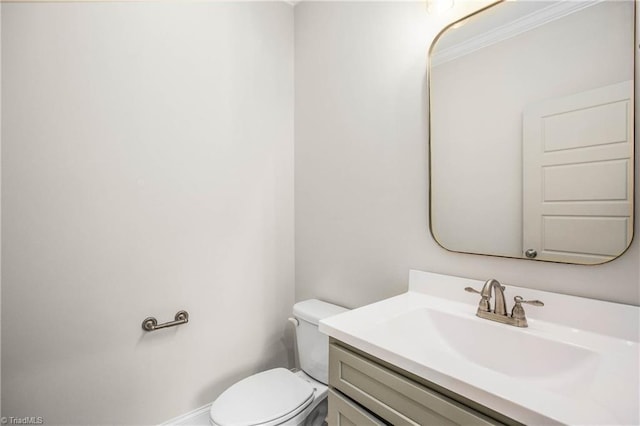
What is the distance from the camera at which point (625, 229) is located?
85 cm

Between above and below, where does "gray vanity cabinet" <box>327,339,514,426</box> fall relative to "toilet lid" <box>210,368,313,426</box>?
above

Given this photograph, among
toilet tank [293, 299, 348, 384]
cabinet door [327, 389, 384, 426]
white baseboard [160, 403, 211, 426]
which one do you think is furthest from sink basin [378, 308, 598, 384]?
white baseboard [160, 403, 211, 426]

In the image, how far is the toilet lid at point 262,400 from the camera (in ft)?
3.85

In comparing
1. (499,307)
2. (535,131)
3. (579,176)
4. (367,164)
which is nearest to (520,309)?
(499,307)

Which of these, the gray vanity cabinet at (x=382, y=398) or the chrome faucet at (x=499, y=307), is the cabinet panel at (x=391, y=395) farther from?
the chrome faucet at (x=499, y=307)

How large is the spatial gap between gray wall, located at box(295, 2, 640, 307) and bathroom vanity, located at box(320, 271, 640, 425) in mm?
103

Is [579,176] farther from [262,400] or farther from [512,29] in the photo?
[262,400]

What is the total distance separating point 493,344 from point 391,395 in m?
0.38

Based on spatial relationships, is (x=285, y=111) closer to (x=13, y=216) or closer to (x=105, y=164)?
(x=105, y=164)

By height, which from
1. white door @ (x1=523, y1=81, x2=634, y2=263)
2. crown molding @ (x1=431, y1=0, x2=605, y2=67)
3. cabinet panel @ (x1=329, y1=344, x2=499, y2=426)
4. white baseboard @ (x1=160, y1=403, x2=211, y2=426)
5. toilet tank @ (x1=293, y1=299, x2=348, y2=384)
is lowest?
white baseboard @ (x1=160, y1=403, x2=211, y2=426)

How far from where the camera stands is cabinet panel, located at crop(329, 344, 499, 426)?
683mm

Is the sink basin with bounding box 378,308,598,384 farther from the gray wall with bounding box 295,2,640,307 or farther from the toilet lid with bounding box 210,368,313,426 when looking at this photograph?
the toilet lid with bounding box 210,368,313,426

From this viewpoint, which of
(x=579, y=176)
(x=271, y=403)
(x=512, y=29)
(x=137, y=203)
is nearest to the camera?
(x=579, y=176)

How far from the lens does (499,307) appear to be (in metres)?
0.99
